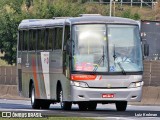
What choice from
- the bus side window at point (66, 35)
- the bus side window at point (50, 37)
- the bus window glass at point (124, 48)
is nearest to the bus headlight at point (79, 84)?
the bus window glass at point (124, 48)

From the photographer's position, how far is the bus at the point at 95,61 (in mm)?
29000

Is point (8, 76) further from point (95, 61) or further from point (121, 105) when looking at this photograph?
point (95, 61)

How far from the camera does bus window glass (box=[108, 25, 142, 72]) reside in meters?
29.4

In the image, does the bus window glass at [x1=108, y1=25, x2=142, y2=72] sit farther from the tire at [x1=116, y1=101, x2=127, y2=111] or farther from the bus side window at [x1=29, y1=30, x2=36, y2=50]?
the bus side window at [x1=29, y1=30, x2=36, y2=50]

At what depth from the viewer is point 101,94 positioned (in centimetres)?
2892

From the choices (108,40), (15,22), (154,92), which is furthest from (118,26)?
(15,22)

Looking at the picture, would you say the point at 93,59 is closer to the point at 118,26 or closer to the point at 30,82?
the point at 118,26

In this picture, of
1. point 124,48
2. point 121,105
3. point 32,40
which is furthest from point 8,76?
point 124,48

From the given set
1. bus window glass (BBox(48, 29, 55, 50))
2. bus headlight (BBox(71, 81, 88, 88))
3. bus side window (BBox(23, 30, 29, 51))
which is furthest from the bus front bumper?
bus side window (BBox(23, 30, 29, 51))

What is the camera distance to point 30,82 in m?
34.3

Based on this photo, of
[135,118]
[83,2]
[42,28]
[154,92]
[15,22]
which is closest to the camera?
[135,118]

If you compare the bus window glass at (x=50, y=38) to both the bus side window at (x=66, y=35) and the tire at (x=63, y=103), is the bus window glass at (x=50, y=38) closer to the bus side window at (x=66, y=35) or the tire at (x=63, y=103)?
the bus side window at (x=66, y=35)

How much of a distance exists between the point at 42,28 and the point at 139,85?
16.5ft

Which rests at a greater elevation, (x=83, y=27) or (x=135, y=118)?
(x=83, y=27)
